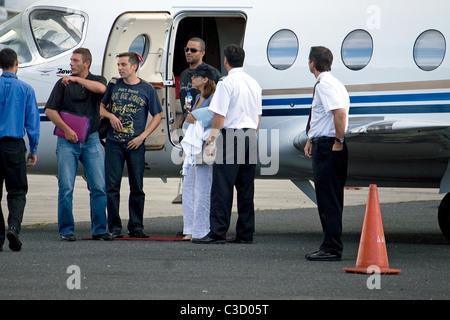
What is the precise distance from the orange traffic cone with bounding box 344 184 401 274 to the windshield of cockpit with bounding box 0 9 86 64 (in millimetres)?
4772

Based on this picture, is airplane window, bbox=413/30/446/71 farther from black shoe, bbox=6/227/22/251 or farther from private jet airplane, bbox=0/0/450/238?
black shoe, bbox=6/227/22/251

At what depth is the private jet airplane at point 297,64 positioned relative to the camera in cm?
1050

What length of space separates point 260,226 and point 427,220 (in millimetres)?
3144

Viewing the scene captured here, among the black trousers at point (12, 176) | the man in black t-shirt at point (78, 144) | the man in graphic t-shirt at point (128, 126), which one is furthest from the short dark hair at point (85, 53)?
the black trousers at point (12, 176)

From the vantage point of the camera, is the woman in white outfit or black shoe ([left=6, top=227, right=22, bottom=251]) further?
the woman in white outfit

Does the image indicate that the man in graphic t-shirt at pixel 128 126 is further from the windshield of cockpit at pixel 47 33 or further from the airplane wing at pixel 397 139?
the airplane wing at pixel 397 139

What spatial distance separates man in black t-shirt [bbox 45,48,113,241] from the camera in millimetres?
10469

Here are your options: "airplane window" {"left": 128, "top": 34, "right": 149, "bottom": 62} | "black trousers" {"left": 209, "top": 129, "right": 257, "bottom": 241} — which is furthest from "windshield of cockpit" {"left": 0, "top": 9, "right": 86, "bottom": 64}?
"black trousers" {"left": 209, "top": 129, "right": 257, "bottom": 241}

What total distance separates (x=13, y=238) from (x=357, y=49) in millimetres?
4388

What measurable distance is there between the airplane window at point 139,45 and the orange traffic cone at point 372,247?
4.32m

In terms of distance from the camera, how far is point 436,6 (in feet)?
35.0

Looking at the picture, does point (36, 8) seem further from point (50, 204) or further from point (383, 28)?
point (50, 204)

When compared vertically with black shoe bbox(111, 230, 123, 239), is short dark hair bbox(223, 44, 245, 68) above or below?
above

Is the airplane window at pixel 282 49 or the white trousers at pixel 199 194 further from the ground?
the airplane window at pixel 282 49
